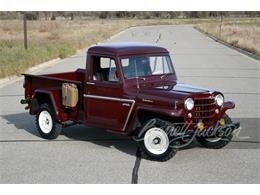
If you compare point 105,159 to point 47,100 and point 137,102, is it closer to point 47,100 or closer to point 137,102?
point 137,102

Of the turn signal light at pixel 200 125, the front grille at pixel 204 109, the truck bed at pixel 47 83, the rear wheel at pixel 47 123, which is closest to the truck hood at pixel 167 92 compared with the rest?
the front grille at pixel 204 109

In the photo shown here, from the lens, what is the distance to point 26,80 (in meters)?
9.84

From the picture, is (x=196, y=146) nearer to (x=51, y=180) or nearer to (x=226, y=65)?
(x=51, y=180)

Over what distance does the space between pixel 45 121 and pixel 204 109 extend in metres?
3.14

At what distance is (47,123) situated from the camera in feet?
30.8

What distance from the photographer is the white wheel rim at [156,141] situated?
7.58 m

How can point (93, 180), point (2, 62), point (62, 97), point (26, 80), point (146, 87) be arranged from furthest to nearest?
point (2, 62) < point (26, 80) < point (62, 97) < point (146, 87) < point (93, 180)

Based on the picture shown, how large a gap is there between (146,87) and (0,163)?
2541 millimetres

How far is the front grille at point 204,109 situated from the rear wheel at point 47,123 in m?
2.70

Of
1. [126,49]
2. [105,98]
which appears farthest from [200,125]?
[126,49]

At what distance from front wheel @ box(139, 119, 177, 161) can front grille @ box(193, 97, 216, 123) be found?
57 centimetres

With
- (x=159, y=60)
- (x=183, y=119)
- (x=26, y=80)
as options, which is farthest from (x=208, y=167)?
(x=26, y=80)

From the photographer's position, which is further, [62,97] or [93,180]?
[62,97]

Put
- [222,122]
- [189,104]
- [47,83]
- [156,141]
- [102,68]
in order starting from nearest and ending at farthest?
[189,104] < [156,141] < [222,122] < [102,68] < [47,83]
